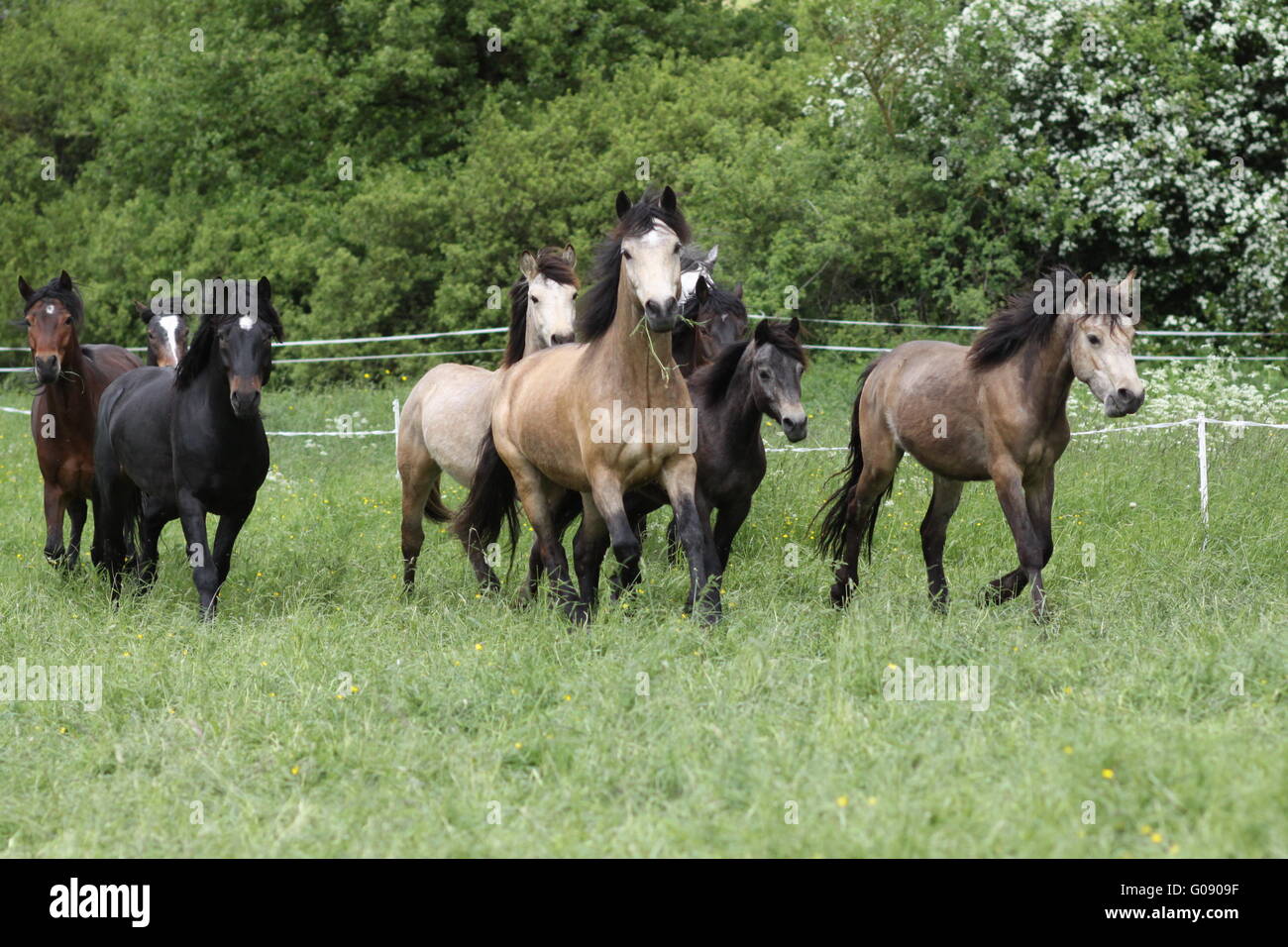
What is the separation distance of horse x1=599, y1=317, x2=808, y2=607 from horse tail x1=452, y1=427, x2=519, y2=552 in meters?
0.93

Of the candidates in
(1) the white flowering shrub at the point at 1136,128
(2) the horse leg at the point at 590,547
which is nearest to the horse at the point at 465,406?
(2) the horse leg at the point at 590,547

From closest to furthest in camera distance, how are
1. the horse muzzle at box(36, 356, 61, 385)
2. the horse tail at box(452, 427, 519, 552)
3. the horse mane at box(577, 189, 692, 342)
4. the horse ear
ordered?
the horse ear, the horse mane at box(577, 189, 692, 342), the horse tail at box(452, 427, 519, 552), the horse muzzle at box(36, 356, 61, 385)

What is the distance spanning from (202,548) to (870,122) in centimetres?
1351

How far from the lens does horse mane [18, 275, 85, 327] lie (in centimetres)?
948

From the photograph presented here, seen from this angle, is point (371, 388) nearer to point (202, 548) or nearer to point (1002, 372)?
point (202, 548)

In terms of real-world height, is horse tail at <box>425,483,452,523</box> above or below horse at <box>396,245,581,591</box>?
below

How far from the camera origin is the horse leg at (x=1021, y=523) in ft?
23.9

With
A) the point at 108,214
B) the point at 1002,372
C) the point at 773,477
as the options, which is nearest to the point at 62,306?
the point at 773,477

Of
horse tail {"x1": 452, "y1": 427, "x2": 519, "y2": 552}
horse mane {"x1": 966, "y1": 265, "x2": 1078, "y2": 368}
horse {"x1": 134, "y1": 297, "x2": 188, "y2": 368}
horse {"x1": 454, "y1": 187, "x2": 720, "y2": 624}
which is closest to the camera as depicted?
horse {"x1": 454, "y1": 187, "x2": 720, "y2": 624}

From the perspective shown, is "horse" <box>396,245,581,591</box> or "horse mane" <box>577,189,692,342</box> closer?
"horse mane" <box>577,189,692,342</box>

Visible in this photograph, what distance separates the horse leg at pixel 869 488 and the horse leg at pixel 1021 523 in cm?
102

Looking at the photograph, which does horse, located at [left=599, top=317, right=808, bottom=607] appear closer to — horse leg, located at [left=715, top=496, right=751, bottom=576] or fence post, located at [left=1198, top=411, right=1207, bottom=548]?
horse leg, located at [left=715, top=496, right=751, bottom=576]

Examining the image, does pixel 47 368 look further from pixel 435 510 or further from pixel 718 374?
pixel 718 374

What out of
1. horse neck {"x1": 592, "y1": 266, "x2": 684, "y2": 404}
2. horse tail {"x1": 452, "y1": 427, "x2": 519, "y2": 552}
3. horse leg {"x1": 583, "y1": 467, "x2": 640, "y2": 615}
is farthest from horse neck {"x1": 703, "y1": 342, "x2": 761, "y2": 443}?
horse tail {"x1": 452, "y1": 427, "x2": 519, "y2": 552}
